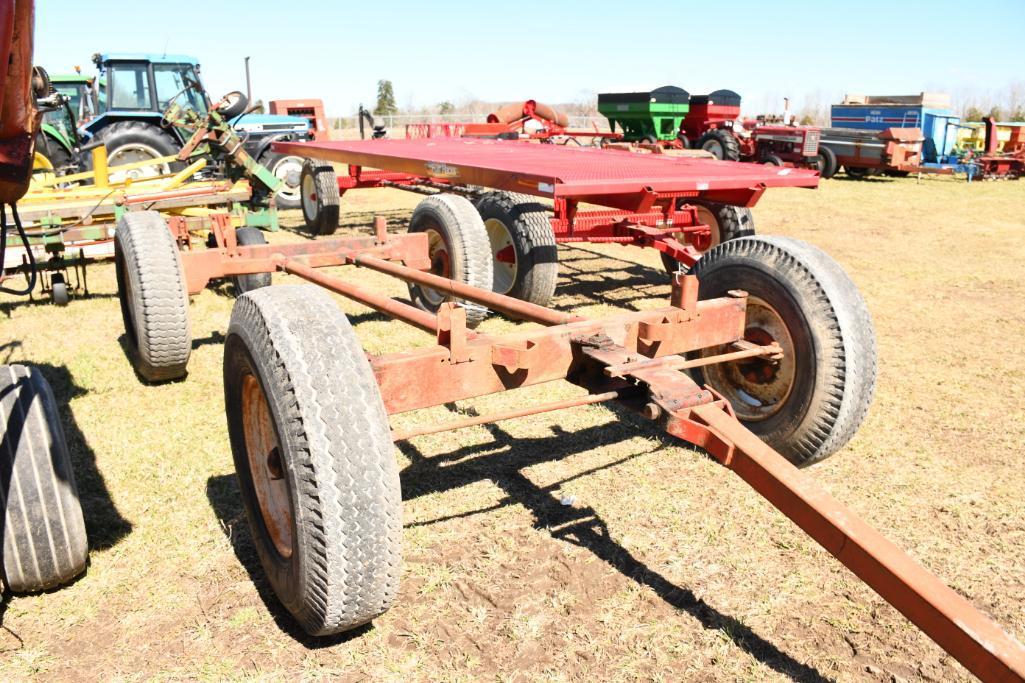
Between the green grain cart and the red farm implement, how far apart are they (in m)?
12.7

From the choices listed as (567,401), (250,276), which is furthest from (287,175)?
(567,401)

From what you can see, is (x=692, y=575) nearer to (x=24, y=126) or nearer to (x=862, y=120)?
(x=24, y=126)

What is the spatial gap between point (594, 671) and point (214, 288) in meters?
6.01

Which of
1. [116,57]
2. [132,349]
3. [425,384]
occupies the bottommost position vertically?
[132,349]

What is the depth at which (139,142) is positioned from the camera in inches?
441

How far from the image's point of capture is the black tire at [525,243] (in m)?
6.10

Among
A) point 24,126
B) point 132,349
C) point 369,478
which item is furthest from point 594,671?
point 132,349

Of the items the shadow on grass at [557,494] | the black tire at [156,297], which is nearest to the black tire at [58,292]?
the black tire at [156,297]

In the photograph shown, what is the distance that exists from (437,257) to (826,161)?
16.4 m

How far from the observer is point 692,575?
282 cm

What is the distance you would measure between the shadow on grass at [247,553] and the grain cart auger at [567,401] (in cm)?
17

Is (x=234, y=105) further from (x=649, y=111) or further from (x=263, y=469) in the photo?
(x=649, y=111)

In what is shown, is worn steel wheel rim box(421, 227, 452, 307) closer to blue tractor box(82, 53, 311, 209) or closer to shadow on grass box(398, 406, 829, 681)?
shadow on grass box(398, 406, 829, 681)

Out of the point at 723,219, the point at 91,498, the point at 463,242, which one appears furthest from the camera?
the point at 723,219
